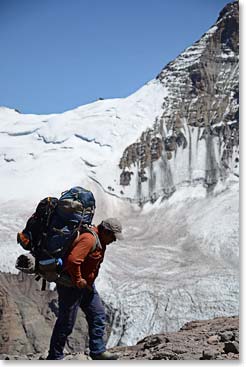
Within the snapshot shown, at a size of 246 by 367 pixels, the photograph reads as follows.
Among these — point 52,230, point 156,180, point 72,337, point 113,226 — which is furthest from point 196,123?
point 52,230

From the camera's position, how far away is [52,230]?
3.46m

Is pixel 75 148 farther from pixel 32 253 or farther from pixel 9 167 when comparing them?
pixel 32 253

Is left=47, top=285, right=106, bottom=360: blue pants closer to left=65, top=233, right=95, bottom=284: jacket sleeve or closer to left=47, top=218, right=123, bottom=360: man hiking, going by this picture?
left=47, top=218, right=123, bottom=360: man hiking

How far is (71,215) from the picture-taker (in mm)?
3471

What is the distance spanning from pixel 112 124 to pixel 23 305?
33.5 feet

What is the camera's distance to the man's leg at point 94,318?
3.57m

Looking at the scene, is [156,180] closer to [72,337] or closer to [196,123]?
[196,123]

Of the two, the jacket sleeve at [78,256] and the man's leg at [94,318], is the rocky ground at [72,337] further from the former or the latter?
the jacket sleeve at [78,256]

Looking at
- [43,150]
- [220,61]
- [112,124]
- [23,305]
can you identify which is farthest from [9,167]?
[220,61]

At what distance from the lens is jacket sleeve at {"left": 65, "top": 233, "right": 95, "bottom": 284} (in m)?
3.36

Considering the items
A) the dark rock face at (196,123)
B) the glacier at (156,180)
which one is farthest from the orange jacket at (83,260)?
the dark rock face at (196,123)

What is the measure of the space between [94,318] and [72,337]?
1011 centimetres

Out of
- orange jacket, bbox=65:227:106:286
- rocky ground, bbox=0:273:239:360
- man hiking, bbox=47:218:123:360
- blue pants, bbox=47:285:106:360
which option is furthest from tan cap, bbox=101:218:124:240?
rocky ground, bbox=0:273:239:360

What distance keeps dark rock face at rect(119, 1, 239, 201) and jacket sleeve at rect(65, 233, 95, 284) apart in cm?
1746
